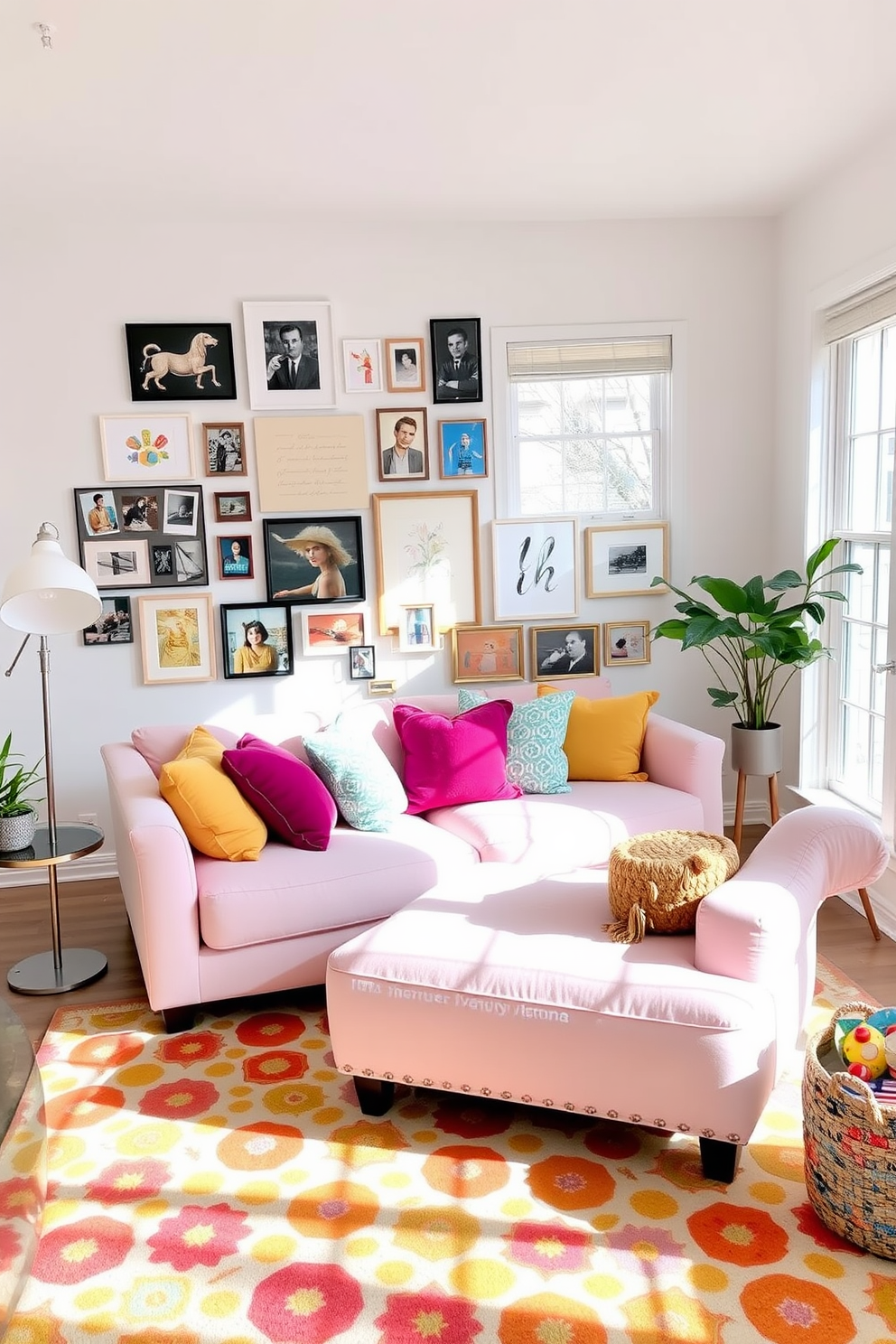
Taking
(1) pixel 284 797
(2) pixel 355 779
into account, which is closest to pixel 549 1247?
(1) pixel 284 797

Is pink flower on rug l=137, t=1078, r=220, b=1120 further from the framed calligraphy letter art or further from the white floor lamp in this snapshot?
the framed calligraphy letter art

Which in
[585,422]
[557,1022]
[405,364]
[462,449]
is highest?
[405,364]

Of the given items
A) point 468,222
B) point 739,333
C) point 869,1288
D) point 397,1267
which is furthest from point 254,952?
point 739,333

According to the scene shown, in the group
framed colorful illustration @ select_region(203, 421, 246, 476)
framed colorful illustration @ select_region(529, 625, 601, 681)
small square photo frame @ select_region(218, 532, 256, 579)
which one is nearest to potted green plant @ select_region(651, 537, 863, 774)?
framed colorful illustration @ select_region(529, 625, 601, 681)

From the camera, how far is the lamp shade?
3.09 meters

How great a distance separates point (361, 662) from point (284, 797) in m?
1.32

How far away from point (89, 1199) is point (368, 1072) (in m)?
0.66

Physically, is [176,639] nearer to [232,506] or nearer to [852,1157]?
[232,506]

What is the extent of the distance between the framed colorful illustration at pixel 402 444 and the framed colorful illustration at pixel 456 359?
0.15 meters

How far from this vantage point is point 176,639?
14.3ft

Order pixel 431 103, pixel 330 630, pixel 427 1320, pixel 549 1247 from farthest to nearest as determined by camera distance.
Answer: pixel 330 630, pixel 431 103, pixel 549 1247, pixel 427 1320

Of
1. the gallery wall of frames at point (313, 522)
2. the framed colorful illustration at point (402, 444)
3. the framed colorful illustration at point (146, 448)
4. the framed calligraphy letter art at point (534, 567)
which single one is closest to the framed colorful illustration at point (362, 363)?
the gallery wall of frames at point (313, 522)

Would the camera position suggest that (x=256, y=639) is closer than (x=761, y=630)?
No

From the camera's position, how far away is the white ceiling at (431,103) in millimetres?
2643
